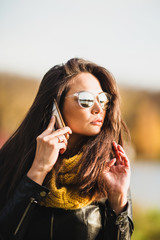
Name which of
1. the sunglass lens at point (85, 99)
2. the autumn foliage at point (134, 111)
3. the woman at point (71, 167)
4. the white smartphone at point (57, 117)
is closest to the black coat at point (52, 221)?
the woman at point (71, 167)

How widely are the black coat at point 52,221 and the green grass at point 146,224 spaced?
9.37 feet

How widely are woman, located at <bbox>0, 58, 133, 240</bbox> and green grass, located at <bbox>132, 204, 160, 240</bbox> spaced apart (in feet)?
9.01

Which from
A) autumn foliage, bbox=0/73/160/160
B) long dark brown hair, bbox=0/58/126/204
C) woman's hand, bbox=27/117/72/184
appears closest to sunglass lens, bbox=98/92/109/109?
long dark brown hair, bbox=0/58/126/204

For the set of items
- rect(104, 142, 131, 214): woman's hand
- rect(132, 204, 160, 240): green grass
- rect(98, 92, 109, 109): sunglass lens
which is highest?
rect(98, 92, 109, 109): sunglass lens

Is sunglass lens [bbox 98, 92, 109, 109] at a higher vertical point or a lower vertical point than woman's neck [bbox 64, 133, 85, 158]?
higher

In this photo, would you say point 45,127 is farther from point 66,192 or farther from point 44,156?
point 66,192

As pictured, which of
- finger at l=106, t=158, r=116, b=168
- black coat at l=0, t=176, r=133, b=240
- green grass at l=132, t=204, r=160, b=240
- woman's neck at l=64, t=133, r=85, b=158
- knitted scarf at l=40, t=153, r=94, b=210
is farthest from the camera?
green grass at l=132, t=204, r=160, b=240

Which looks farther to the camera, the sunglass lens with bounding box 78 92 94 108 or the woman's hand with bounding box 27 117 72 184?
the sunglass lens with bounding box 78 92 94 108

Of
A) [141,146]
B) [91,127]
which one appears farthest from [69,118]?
[141,146]

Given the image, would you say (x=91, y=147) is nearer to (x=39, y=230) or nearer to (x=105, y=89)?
(x=105, y=89)

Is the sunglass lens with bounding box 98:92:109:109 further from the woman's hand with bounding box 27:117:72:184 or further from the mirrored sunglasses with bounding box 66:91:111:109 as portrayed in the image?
the woman's hand with bounding box 27:117:72:184

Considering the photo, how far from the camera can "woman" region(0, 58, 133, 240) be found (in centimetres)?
144

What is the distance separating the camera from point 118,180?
61.6 inches

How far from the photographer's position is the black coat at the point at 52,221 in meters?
1.37
